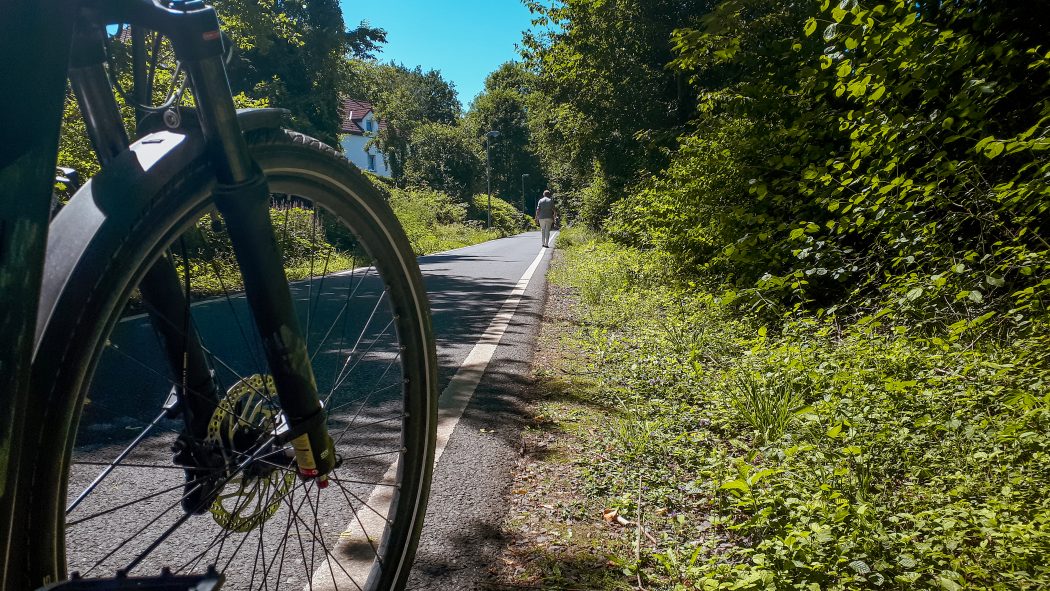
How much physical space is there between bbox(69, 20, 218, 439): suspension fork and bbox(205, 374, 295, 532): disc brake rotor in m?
0.04

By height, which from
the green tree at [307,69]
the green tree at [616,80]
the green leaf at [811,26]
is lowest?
the green leaf at [811,26]

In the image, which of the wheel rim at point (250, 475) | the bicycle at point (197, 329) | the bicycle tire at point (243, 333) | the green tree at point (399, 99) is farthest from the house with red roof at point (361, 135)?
the bicycle tire at point (243, 333)

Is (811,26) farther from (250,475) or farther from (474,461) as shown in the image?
(250,475)

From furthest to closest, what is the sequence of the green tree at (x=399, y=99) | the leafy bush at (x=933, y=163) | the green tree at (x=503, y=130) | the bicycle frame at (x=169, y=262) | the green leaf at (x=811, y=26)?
the green tree at (x=503, y=130)
the green tree at (x=399, y=99)
the green leaf at (x=811, y=26)
the leafy bush at (x=933, y=163)
the bicycle frame at (x=169, y=262)

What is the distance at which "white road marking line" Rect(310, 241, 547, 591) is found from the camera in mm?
2039

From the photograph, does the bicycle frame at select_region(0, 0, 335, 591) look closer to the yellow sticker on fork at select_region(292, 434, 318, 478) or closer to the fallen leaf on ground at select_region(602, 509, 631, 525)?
the yellow sticker on fork at select_region(292, 434, 318, 478)

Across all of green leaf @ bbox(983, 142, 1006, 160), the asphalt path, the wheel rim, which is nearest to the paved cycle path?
the asphalt path

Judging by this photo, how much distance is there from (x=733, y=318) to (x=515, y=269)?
29.4ft

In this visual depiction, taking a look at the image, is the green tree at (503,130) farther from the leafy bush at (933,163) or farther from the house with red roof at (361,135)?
the leafy bush at (933,163)

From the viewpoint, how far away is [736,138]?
616 centimetres

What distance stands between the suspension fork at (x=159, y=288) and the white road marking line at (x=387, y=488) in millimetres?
600

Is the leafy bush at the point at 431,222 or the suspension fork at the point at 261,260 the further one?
the leafy bush at the point at 431,222

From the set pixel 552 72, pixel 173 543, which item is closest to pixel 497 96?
pixel 552 72

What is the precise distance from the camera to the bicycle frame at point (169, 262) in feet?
2.75
